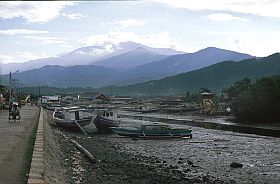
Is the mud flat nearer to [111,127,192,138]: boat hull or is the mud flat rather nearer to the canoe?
[111,127,192,138]: boat hull

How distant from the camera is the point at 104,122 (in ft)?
184

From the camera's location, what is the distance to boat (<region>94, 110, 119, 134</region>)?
2206 inches

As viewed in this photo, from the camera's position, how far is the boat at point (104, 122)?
56031 mm

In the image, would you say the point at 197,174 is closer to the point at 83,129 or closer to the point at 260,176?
the point at 260,176

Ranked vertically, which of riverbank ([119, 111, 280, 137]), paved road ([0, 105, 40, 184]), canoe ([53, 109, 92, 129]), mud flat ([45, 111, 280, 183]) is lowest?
riverbank ([119, 111, 280, 137])

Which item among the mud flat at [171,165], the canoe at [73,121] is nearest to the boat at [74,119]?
the canoe at [73,121]

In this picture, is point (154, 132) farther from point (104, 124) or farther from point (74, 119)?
point (74, 119)

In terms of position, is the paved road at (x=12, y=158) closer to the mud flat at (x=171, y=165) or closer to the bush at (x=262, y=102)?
the mud flat at (x=171, y=165)

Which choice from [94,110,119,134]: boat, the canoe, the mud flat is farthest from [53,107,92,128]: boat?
the mud flat

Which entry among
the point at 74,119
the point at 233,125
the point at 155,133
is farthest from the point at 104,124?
the point at 233,125

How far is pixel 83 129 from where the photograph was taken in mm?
56656

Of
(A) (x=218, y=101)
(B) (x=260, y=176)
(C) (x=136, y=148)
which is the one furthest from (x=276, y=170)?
(A) (x=218, y=101)

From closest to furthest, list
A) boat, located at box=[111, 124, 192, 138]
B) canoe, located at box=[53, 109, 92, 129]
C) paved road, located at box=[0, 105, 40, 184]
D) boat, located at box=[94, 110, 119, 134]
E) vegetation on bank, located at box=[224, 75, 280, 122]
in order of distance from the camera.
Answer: paved road, located at box=[0, 105, 40, 184] < boat, located at box=[111, 124, 192, 138] < boat, located at box=[94, 110, 119, 134] < canoe, located at box=[53, 109, 92, 129] < vegetation on bank, located at box=[224, 75, 280, 122]

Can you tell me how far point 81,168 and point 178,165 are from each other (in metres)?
7.47
